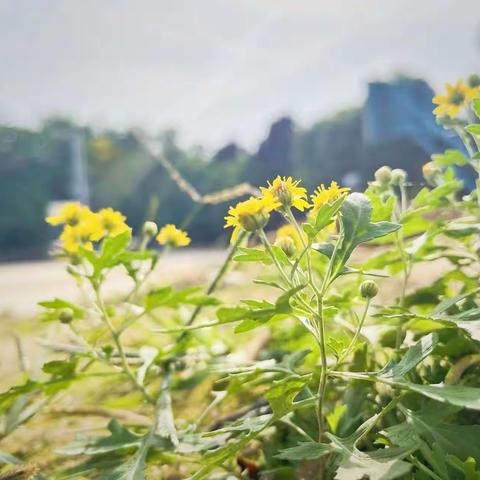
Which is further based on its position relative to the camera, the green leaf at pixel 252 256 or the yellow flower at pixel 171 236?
the yellow flower at pixel 171 236

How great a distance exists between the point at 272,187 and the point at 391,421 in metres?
0.24

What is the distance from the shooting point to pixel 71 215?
0.64m

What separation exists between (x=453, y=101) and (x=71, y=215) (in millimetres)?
462

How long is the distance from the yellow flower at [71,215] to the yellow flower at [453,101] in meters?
0.42

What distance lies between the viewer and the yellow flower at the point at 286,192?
1.26 ft

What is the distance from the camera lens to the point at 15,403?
69 centimetres

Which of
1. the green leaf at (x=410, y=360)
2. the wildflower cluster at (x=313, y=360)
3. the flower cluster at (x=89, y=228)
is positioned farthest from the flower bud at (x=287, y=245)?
the flower cluster at (x=89, y=228)

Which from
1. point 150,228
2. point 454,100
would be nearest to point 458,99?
point 454,100

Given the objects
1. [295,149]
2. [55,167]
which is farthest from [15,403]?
[55,167]

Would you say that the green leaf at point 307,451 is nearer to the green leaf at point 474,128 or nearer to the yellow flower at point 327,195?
the yellow flower at point 327,195

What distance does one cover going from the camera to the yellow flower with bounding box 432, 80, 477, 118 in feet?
1.89

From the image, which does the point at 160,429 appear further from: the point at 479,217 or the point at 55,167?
the point at 55,167

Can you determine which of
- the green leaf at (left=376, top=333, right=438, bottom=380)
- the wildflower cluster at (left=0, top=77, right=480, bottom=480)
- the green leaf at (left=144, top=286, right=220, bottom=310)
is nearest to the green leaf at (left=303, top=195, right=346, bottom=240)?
the wildflower cluster at (left=0, top=77, right=480, bottom=480)

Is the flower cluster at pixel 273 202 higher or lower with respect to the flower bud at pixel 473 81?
lower
